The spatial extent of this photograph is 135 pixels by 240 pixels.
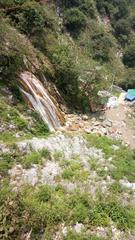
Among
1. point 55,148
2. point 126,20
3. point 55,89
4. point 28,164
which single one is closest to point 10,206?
point 28,164

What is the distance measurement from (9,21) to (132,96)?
10.7 m

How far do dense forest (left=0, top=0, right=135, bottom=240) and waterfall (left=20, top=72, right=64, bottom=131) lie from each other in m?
0.06

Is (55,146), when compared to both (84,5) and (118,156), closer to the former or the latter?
(118,156)

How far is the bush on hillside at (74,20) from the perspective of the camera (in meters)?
33.3

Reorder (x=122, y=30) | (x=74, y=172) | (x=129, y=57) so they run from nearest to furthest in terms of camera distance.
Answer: (x=74, y=172) → (x=129, y=57) → (x=122, y=30)

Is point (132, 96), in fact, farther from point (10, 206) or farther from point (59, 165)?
point (10, 206)

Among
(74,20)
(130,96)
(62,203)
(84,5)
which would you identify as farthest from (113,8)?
(62,203)

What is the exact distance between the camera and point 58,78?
63.5ft

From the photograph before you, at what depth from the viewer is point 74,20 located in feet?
109

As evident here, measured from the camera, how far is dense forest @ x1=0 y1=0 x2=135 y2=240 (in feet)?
34.9

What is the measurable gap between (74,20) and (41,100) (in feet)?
60.4

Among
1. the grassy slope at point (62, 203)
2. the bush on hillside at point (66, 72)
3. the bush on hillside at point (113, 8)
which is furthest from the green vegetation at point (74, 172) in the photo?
the bush on hillside at point (113, 8)

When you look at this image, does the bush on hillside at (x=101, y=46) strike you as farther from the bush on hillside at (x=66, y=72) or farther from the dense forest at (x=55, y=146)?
the bush on hillside at (x=66, y=72)

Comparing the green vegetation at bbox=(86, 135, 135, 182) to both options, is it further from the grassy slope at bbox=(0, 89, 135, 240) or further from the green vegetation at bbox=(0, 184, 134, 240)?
the green vegetation at bbox=(0, 184, 134, 240)
